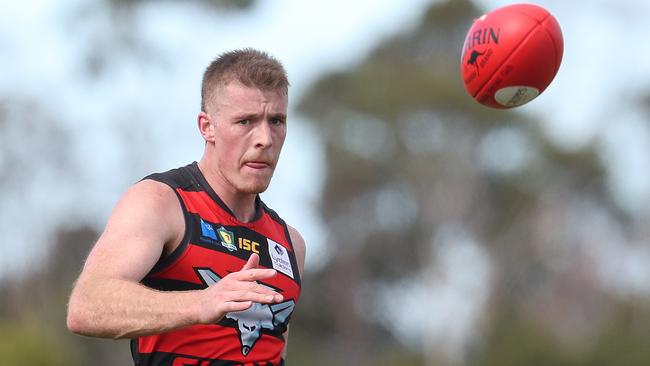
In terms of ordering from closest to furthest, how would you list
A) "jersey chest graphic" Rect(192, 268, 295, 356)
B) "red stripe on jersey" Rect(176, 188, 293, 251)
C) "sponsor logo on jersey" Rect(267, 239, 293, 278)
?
"jersey chest graphic" Rect(192, 268, 295, 356), "red stripe on jersey" Rect(176, 188, 293, 251), "sponsor logo on jersey" Rect(267, 239, 293, 278)

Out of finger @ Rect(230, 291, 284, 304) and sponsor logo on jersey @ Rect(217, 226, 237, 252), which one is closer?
finger @ Rect(230, 291, 284, 304)

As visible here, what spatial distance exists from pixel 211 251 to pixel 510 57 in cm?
252

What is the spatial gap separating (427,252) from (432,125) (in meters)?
4.55

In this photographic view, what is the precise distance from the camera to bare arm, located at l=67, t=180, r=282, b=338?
508 cm

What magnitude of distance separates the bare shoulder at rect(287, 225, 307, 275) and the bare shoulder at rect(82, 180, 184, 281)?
1285 mm

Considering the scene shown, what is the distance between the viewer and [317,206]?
39875mm

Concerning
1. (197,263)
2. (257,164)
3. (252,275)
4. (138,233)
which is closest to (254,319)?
(197,263)

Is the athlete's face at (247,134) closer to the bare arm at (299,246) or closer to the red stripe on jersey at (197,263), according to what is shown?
the red stripe on jersey at (197,263)

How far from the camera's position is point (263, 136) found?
6.42 metres

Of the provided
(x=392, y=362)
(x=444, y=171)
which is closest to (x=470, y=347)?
(x=392, y=362)

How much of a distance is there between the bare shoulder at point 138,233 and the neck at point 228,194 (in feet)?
1.46

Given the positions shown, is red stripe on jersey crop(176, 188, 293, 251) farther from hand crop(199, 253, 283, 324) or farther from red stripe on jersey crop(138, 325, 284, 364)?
hand crop(199, 253, 283, 324)

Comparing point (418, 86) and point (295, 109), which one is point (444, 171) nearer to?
point (418, 86)

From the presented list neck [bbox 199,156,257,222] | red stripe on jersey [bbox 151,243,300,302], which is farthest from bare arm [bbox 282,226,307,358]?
Result: red stripe on jersey [bbox 151,243,300,302]
